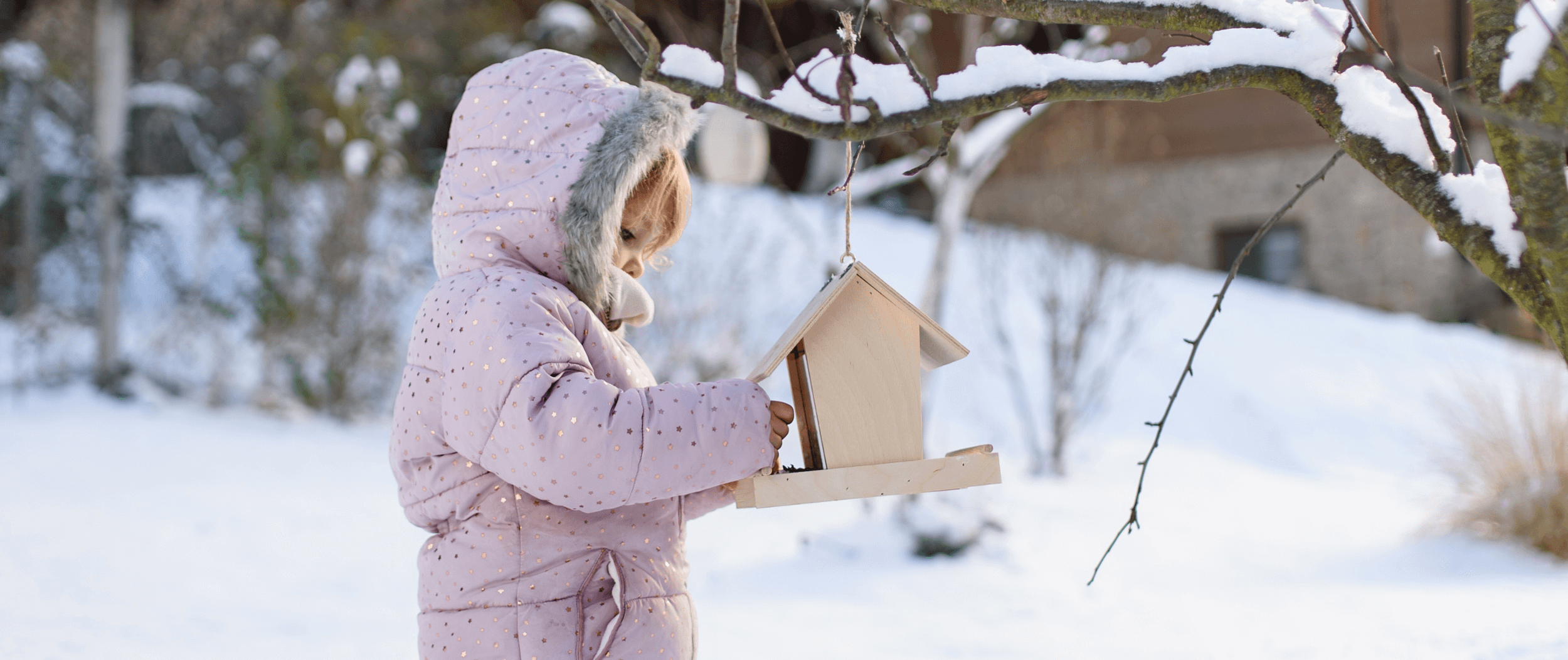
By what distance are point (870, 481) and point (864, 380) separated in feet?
0.48

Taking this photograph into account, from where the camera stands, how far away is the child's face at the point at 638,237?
1.60 metres

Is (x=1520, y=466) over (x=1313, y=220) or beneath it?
beneath

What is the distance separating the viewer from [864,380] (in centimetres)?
149

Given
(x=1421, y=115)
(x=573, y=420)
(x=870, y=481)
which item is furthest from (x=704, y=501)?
(x=1421, y=115)

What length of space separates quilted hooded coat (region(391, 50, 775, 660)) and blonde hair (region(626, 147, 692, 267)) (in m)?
0.05

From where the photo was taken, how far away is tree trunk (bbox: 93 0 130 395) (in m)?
6.22

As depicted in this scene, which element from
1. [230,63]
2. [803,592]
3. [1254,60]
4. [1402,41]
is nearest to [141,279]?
[230,63]

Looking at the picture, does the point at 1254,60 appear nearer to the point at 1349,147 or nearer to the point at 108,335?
the point at 1349,147

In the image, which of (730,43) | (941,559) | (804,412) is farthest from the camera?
(941,559)

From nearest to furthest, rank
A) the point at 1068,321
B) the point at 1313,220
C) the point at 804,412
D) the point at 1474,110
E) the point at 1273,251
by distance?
the point at 1474,110, the point at 804,412, the point at 1068,321, the point at 1313,220, the point at 1273,251

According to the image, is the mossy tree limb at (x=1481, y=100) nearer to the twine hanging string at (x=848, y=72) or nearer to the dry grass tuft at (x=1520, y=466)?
the twine hanging string at (x=848, y=72)

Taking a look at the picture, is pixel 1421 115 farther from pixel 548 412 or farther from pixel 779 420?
pixel 548 412

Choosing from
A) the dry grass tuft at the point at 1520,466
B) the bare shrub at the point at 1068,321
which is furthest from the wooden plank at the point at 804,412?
the bare shrub at the point at 1068,321

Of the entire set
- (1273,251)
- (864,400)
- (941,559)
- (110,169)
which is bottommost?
(941,559)
